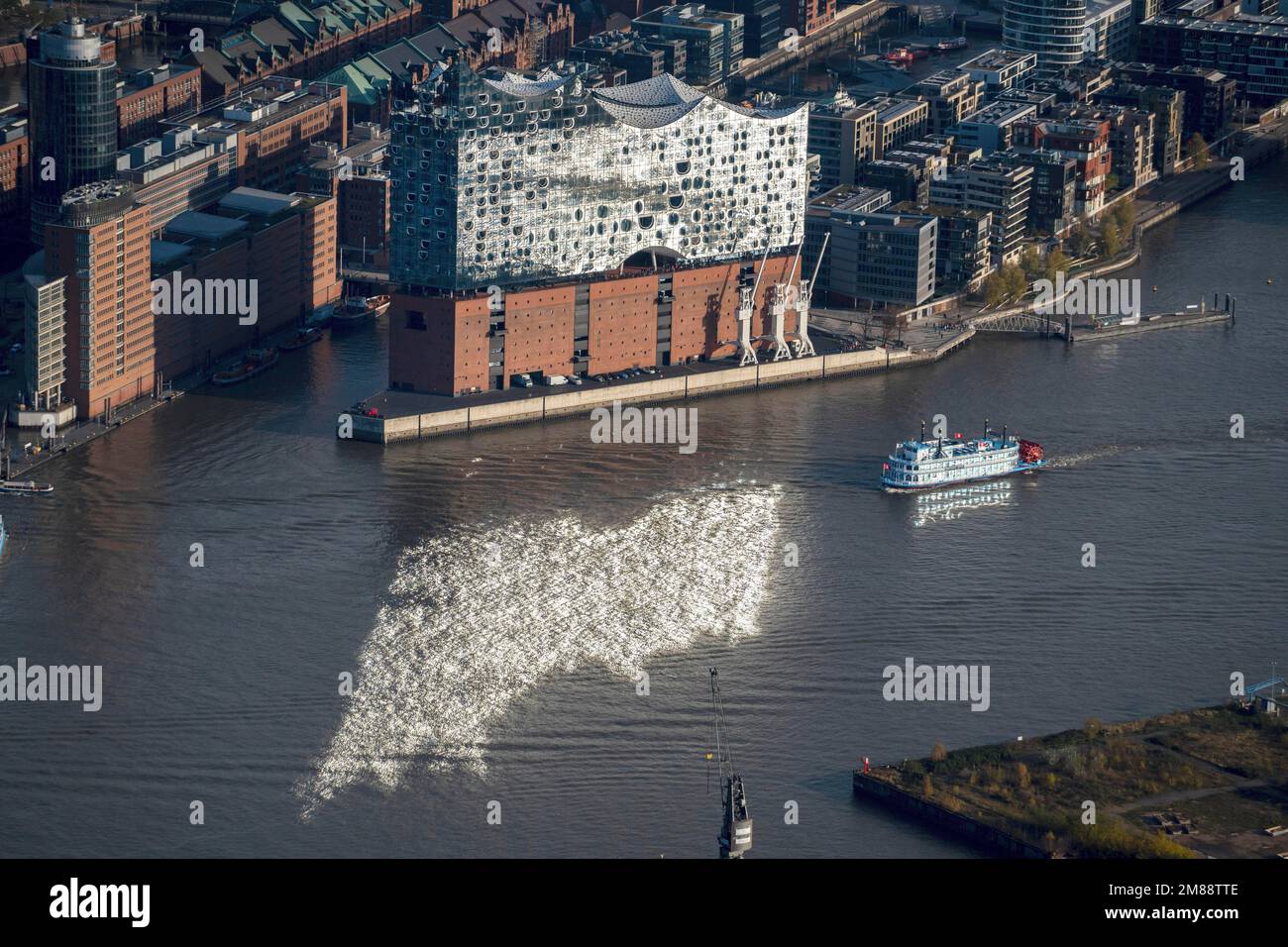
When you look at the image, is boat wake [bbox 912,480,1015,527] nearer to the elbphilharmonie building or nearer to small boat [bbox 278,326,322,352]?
the elbphilharmonie building

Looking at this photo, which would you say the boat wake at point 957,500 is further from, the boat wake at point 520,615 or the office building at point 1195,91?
the office building at point 1195,91

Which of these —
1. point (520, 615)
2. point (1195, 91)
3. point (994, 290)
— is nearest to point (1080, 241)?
point (994, 290)

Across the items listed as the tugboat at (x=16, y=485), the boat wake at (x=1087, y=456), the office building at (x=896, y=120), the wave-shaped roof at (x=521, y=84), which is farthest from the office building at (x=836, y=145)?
the tugboat at (x=16, y=485)

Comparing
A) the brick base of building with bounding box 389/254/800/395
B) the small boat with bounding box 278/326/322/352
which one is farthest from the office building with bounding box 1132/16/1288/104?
the small boat with bounding box 278/326/322/352

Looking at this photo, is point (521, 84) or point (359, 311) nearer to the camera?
point (521, 84)

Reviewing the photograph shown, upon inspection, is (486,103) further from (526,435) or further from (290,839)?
(290,839)

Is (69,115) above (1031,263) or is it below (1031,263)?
above

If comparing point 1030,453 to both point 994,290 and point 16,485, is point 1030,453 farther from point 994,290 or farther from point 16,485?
point 16,485
